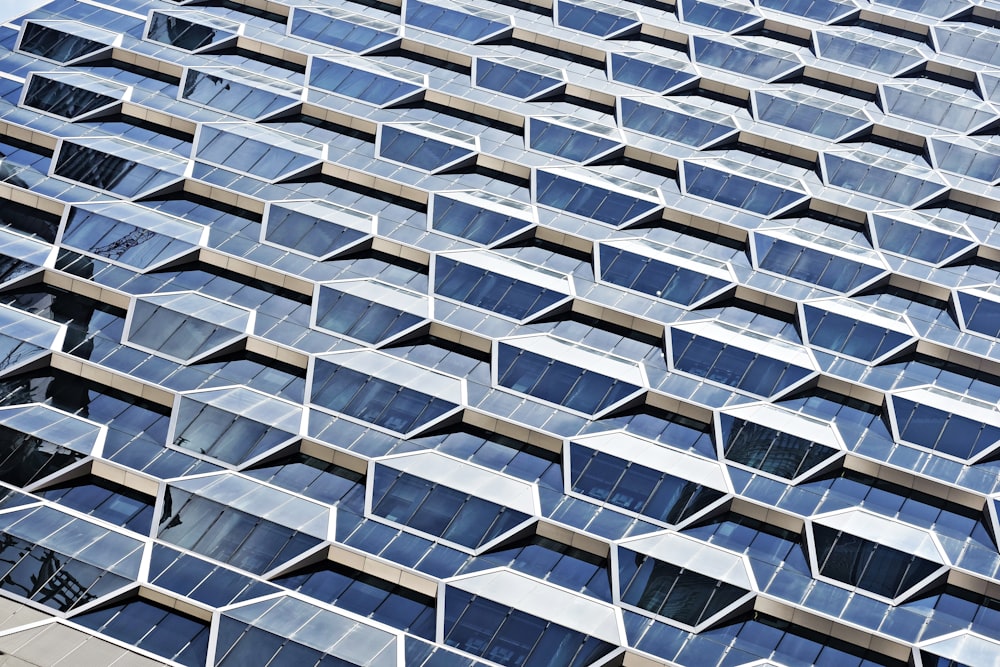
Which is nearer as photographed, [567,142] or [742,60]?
[567,142]

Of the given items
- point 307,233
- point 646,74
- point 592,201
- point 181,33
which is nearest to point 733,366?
point 592,201

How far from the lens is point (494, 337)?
182 feet

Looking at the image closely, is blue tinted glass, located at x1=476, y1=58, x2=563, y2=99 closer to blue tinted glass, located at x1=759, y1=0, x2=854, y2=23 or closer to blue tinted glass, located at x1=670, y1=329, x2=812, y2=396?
blue tinted glass, located at x1=759, y1=0, x2=854, y2=23

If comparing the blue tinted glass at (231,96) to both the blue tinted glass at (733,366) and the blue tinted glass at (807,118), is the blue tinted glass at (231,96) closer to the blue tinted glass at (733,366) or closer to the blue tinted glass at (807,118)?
the blue tinted glass at (807,118)

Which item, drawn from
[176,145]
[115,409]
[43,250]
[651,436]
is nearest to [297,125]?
[176,145]

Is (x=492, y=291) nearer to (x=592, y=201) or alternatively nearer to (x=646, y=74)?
(x=592, y=201)

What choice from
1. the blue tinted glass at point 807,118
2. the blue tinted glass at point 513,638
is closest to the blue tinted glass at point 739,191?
the blue tinted glass at point 807,118

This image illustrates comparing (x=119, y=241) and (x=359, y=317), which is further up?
(x=119, y=241)

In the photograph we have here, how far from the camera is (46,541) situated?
4616cm

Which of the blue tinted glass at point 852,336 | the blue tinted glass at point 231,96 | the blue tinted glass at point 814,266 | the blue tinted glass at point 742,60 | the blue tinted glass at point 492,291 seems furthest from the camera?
the blue tinted glass at point 742,60

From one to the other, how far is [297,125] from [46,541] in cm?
2836

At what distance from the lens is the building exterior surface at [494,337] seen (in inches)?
1825

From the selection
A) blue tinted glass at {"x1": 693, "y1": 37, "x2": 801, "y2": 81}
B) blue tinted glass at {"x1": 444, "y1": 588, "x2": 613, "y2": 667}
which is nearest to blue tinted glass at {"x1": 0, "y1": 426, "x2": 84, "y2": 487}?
blue tinted glass at {"x1": 444, "y1": 588, "x2": 613, "y2": 667}

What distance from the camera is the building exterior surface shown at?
46344 millimetres
